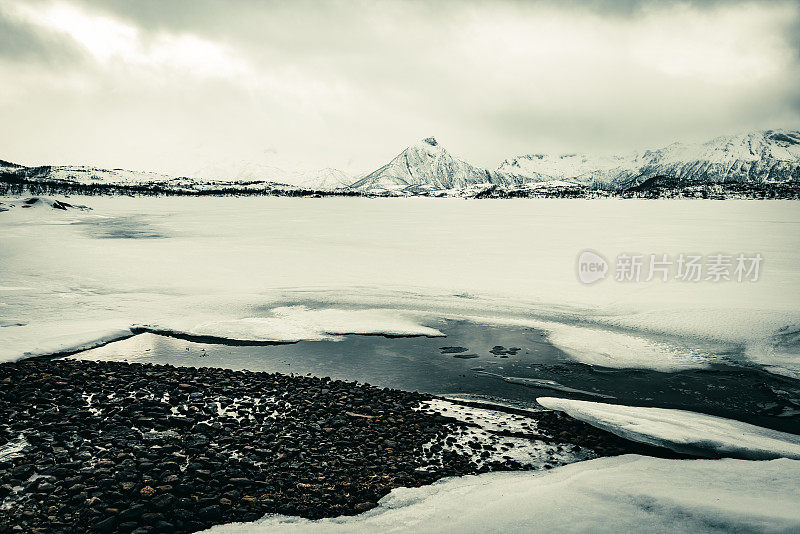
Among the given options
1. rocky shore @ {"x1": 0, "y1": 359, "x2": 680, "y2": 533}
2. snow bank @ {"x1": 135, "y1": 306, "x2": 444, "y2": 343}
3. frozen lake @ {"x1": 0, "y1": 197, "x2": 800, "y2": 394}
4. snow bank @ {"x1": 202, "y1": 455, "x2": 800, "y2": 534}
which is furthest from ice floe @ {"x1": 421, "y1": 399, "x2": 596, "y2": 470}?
snow bank @ {"x1": 135, "y1": 306, "x2": 444, "y2": 343}

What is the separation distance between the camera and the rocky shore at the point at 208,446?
6.34 meters

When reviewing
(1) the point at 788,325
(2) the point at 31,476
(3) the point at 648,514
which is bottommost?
(2) the point at 31,476

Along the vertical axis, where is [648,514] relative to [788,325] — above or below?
below

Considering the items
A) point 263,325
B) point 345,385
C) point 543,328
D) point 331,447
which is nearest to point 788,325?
point 543,328

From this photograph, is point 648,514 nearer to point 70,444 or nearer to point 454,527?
point 454,527

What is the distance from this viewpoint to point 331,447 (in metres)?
7.99

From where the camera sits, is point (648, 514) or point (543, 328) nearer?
point (648, 514)

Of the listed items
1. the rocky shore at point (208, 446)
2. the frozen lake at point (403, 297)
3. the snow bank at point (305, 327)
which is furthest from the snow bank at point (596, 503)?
the snow bank at point (305, 327)

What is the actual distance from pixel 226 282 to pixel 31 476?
1444cm

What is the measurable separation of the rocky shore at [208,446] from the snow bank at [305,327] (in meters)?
3.10

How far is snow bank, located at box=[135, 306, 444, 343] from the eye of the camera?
46.5 feet
